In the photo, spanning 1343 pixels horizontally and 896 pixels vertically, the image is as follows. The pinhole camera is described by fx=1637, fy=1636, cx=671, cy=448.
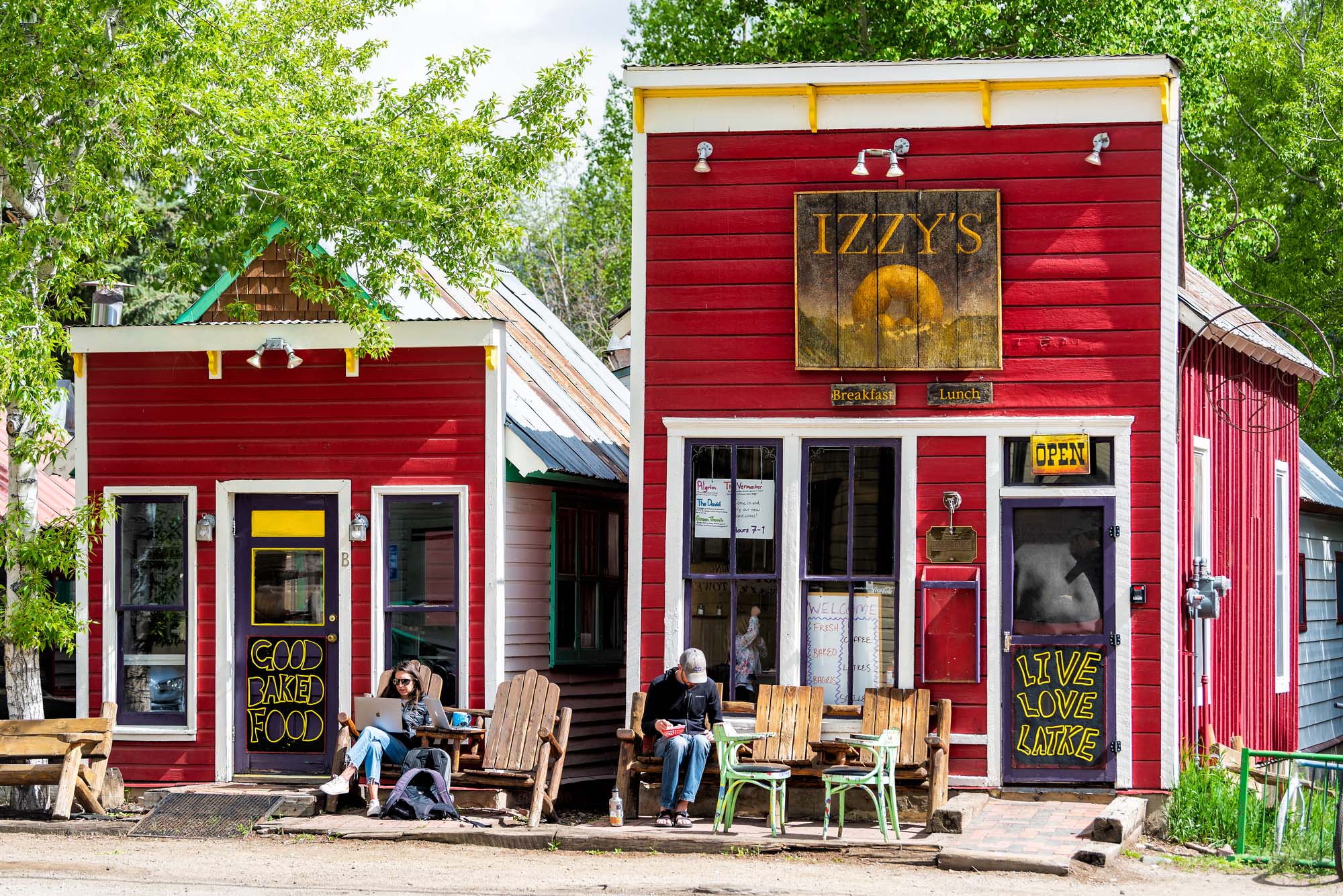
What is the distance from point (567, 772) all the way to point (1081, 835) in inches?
185

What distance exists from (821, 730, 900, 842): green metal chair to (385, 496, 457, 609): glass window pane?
11.9 feet

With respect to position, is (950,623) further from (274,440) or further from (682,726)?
(274,440)

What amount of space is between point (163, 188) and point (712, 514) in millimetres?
5031

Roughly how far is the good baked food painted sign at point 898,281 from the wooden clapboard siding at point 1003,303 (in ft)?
0.35

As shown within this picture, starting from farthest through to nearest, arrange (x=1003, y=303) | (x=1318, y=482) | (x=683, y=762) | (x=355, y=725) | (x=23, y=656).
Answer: (x=1318, y=482), (x=23, y=656), (x=355, y=725), (x=1003, y=303), (x=683, y=762)

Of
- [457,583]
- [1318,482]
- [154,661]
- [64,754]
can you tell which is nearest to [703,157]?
[457,583]

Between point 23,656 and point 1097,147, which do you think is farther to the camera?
point 23,656

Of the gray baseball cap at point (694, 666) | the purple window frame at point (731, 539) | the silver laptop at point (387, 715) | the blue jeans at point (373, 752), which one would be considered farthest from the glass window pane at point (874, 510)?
the blue jeans at point (373, 752)

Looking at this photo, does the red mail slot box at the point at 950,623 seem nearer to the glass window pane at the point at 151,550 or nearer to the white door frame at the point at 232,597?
the white door frame at the point at 232,597

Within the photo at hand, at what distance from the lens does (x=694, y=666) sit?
11305 millimetres

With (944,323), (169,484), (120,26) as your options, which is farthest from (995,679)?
(120,26)

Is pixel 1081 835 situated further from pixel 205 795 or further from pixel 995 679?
pixel 205 795

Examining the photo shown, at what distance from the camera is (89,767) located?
475 inches

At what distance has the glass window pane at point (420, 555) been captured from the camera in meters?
12.9
